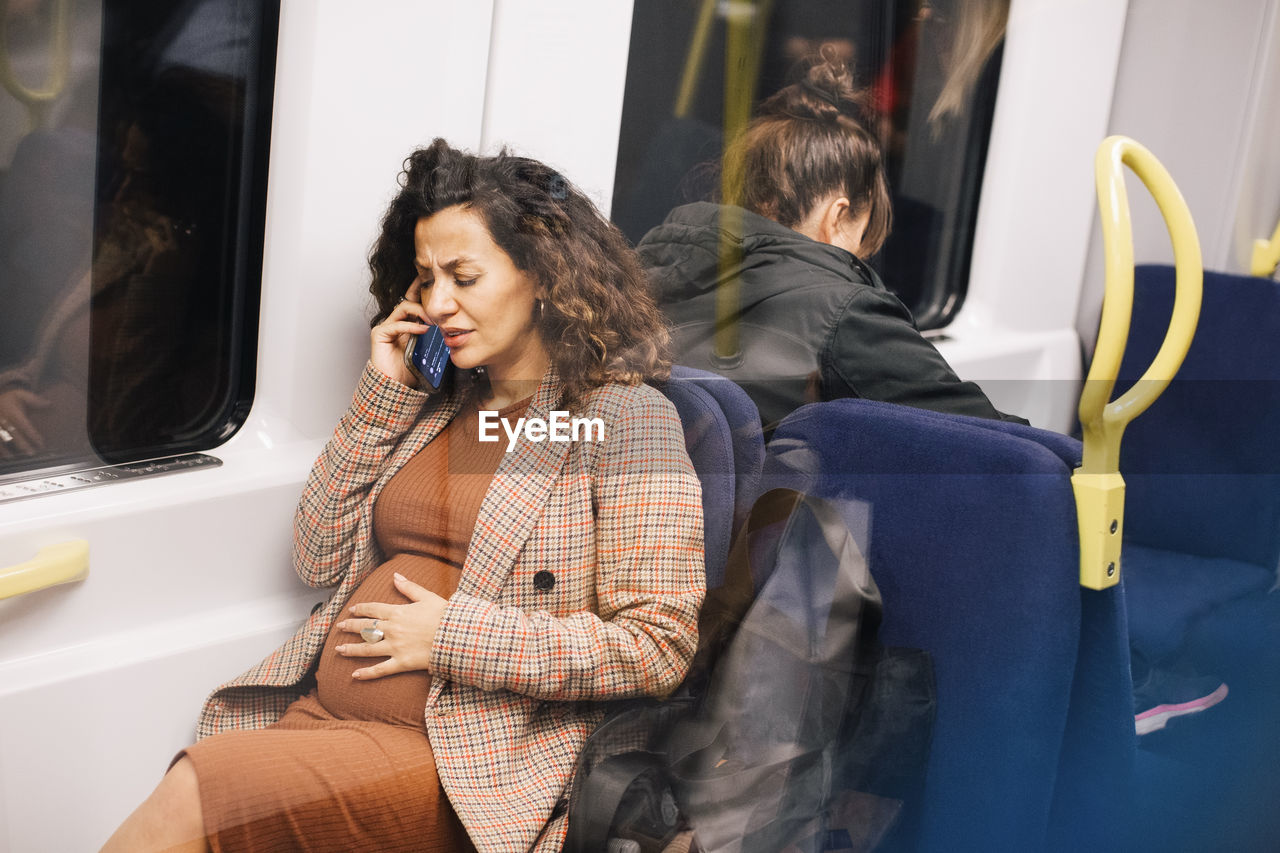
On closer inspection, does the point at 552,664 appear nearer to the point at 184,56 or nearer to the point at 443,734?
the point at 443,734

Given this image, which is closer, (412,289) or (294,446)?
(412,289)

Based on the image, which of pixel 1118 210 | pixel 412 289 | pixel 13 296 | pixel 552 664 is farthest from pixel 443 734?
pixel 1118 210

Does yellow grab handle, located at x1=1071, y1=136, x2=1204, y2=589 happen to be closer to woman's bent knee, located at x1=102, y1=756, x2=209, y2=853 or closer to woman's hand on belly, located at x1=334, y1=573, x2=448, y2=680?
woman's hand on belly, located at x1=334, y1=573, x2=448, y2=680

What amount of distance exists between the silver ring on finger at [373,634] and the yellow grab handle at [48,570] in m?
0.31

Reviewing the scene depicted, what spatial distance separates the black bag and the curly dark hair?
9.4 inches

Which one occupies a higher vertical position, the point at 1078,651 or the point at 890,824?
the point at 1078,651

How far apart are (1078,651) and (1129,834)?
225 millimetres

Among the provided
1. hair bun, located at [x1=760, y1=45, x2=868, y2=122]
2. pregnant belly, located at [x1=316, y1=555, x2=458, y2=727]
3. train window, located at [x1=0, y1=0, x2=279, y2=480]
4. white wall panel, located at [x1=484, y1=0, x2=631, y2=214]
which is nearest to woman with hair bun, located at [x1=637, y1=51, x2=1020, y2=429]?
hair bun, located at [x1=760, y1=45, x2=868, y2=122]

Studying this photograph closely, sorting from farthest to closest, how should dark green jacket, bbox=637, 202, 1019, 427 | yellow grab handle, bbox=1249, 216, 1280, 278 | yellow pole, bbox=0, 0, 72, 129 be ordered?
1. yellow grab handle, bbox=1249, 216, 1280, 278
2. dark green jacket, bbox=637, 202, 1019, 427
3. yellow pole, bbox=0, 0, 72, 129

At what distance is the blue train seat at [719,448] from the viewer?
3.84 ft

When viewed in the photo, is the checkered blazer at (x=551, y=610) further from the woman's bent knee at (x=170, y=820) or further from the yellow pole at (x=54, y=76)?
the yellow pole at (x=54, y=76)

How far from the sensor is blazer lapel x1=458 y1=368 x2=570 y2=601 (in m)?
1.16

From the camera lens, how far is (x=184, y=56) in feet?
3.96

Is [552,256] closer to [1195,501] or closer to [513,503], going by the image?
[513,503]
